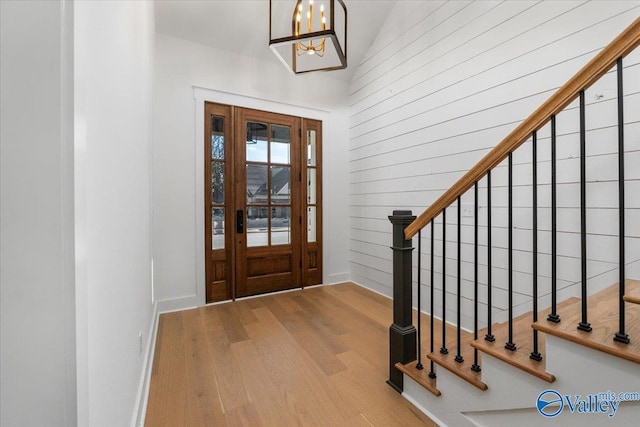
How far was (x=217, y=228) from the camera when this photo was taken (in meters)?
3.49

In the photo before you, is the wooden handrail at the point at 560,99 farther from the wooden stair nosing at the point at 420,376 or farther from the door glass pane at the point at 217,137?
the door glass pane at the point at 217,137

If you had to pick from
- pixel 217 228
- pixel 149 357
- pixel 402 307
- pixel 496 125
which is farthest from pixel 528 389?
pixel 217 228

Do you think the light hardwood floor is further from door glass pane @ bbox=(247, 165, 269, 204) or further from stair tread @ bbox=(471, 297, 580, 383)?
door glass pane @ bbox=(247, 165, 269, 204)

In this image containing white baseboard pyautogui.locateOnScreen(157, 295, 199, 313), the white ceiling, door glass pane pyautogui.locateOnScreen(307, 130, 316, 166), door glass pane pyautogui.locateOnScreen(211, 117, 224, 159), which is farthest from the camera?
door glass pane pyautogui.locateOnScreen(307, 130, 316, 166)

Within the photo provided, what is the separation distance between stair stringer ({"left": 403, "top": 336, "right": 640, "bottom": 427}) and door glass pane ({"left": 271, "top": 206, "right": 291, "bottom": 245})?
100 inches

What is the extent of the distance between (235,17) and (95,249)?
10.9 feet

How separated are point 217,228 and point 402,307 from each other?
2.52 meters

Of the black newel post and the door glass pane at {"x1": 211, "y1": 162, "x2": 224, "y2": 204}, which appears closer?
the black newel post

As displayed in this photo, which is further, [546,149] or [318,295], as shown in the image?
[318,295]

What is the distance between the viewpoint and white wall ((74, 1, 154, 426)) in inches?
26.2

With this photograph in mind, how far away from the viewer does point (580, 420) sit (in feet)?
3.50

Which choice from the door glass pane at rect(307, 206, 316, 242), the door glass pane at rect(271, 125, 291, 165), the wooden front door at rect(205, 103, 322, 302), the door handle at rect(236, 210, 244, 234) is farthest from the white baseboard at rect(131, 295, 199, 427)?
the door glass pane at rect(271, 125, 291, 165)

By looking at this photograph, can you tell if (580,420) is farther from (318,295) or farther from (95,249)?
(318,295)

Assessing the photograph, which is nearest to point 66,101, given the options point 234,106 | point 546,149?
point 546,149
